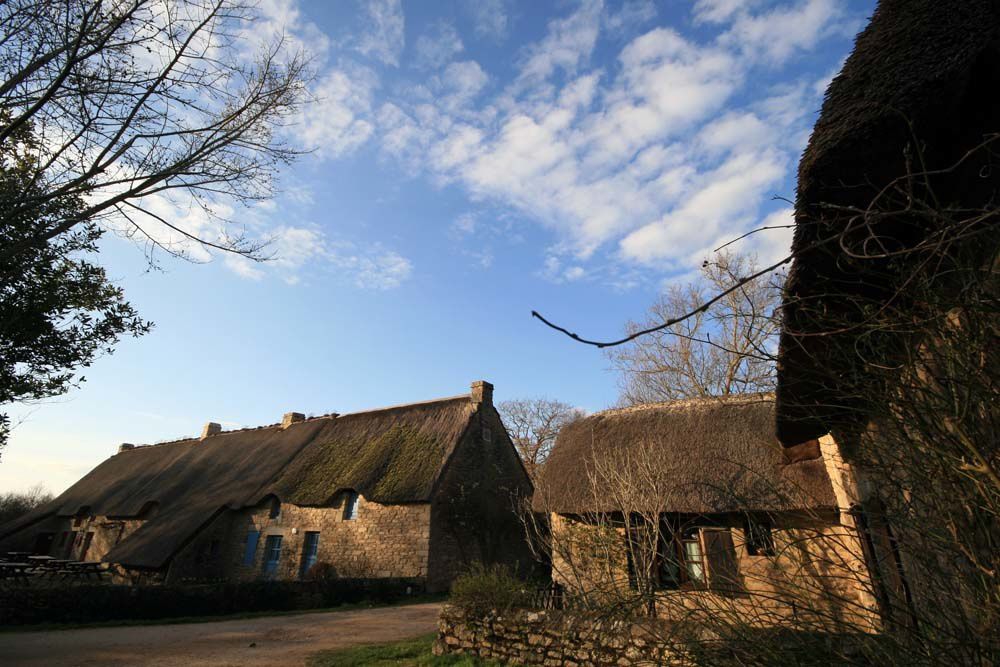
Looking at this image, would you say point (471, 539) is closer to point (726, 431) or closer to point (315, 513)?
point (315, 513)

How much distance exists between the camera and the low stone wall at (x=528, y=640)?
5523 millimetres

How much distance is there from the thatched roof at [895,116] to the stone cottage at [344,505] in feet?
44.2

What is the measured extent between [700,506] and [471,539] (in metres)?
8.66

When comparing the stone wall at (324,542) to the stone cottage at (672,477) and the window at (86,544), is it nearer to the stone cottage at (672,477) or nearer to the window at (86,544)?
the stone cottage at (672,477)

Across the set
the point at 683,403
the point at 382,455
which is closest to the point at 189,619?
the point at 382,455

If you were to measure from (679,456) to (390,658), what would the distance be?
689 cm

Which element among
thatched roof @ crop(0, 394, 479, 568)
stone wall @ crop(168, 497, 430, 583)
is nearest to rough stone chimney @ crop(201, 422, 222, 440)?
thatched roof @ crop(0, 394, 479, 568)

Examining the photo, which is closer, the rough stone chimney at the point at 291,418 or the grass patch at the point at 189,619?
the grass patch at the point at 189,619

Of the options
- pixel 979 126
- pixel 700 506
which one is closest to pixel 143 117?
pixel 979 126

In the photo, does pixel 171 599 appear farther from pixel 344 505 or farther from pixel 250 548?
pixel 250 548

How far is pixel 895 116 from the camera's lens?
223 cm

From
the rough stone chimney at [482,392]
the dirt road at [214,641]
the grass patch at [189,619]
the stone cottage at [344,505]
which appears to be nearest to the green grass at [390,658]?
the dirt road at [214,641]

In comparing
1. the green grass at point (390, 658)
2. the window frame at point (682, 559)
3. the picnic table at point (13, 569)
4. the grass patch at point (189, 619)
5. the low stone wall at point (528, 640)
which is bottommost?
the green grass at point (390, 658)

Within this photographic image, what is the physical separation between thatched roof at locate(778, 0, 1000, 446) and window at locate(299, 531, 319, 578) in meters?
17.2
